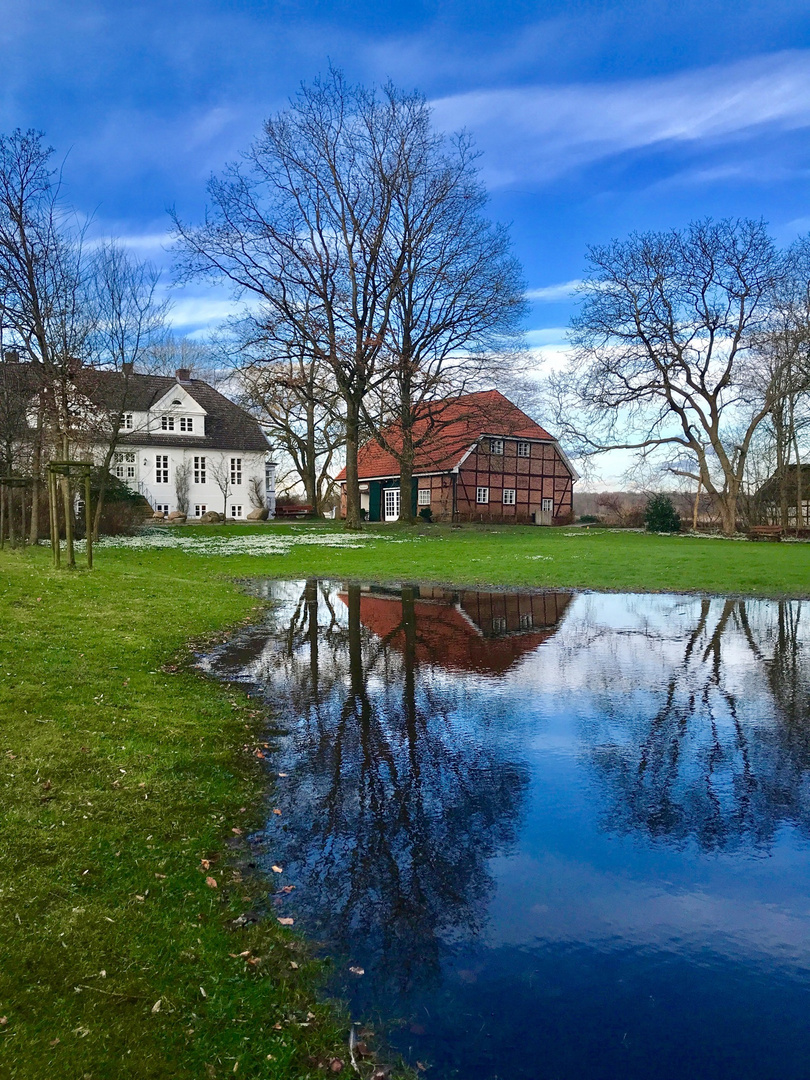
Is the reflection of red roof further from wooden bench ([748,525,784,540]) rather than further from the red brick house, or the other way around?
wooden bench ([748,525,784,540])

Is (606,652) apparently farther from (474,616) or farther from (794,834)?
(794,834)

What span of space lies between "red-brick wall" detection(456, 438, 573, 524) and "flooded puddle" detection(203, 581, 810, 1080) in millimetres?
40951

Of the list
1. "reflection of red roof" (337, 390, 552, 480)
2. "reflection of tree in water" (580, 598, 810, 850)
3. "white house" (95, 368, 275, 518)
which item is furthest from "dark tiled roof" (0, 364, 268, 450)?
"reflection of tree in water" (580, 598, 810, 850)

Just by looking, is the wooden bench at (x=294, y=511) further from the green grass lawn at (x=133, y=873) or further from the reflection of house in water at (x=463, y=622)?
the green grass lawn at (x=133, y=873)

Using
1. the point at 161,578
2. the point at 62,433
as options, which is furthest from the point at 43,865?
the point at 62,433

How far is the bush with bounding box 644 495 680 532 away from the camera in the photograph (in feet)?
145

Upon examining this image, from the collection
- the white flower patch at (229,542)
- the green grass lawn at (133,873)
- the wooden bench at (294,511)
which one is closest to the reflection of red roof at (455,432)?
the wooden bench at (294,511)

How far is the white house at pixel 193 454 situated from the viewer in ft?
173

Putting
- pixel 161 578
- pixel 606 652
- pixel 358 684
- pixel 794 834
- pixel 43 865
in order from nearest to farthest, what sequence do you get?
pixel 43 865 < pixel 794 834 < pixel 358 684 < pixel 606 652 < pixel 161 578

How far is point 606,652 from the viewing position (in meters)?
10.4

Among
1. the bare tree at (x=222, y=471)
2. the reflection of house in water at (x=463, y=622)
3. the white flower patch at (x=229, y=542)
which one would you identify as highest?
the bare tree at (x=222, y=471)

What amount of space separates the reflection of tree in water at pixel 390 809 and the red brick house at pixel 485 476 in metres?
39.3

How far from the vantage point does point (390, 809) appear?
17.1 feet

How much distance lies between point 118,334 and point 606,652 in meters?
24.4
